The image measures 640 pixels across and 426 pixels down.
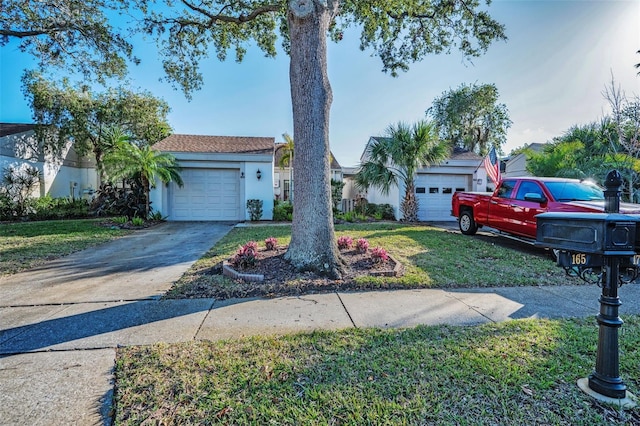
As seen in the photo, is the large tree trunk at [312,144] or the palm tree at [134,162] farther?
the palm tree at [134,162]

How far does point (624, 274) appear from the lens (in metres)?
2.10

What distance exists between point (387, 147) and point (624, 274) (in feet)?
34.6

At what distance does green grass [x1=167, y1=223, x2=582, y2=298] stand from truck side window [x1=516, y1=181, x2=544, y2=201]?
4.53 feet

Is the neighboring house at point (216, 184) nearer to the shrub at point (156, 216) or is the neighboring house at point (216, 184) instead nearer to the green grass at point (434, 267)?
the shrub at point (156, 216)

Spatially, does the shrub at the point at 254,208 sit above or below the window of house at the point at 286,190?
below

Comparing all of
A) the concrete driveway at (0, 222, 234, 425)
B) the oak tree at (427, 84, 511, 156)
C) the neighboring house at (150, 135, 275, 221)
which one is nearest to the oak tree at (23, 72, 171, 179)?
the neighboring house at (150, 135, 275, 221)

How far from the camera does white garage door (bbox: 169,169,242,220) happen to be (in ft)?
44.4

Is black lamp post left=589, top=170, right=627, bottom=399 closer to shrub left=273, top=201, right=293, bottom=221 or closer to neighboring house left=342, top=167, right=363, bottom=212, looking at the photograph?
shrub left=273, top=201, right=293, bottom=221

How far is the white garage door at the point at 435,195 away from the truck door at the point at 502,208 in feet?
19.1

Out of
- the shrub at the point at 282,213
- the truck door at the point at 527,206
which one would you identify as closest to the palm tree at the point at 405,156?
the shrub at the point at 282,213

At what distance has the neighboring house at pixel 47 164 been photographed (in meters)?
15.7

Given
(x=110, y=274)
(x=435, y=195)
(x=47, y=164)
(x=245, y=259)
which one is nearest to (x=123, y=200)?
(x=47, y=164)

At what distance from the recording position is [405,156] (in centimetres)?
1155

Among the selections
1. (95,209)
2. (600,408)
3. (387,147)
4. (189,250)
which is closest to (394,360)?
(600,408)
